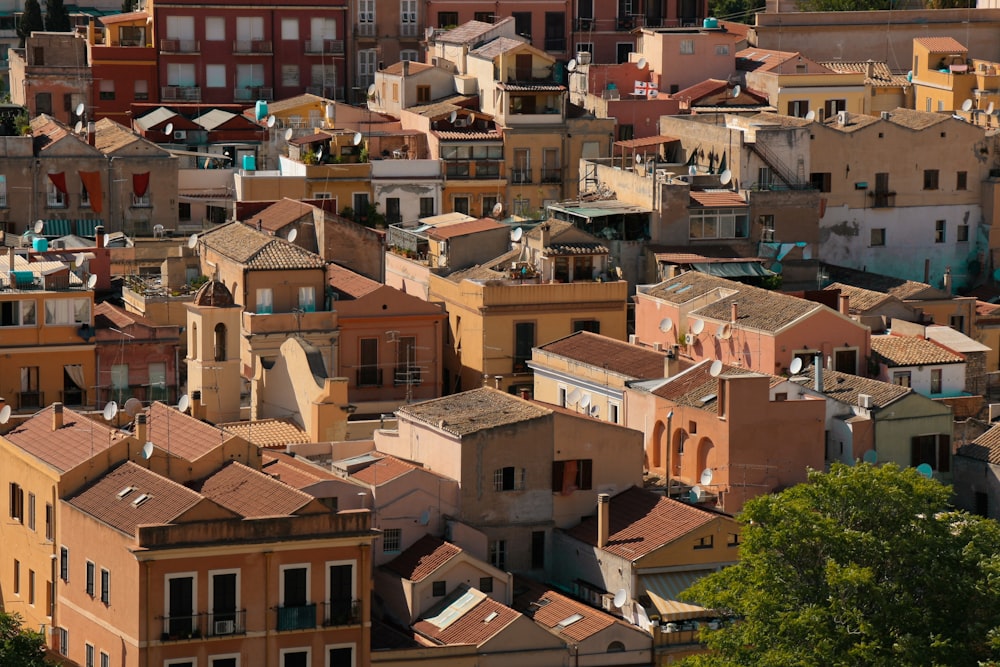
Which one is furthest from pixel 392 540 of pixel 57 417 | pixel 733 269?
pixel 733 269

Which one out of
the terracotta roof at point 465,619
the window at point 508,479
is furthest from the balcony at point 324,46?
the terracotta roof at point 465,619

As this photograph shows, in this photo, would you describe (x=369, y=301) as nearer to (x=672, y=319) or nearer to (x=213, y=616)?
(x=672, y=319)

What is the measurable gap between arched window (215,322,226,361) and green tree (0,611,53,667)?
16.3 meters

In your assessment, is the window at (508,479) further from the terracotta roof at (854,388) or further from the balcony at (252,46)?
the balcony at (252,46)

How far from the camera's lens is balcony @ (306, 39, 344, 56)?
104500 millimetres

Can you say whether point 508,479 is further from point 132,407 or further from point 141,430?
point 132,407

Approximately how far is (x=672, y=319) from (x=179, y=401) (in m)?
13.8

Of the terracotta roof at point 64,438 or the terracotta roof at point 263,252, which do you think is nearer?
the terracotta roof at point 64,438

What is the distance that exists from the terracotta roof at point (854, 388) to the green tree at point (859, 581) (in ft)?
39.2

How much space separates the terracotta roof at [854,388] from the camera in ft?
222

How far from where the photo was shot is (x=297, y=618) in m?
55.1

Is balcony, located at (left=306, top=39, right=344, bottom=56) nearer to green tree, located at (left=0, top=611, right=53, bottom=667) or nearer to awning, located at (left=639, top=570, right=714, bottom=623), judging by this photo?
awning, located at (left=639, top=570, right=714, bottom=623)

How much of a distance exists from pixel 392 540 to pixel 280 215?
22640mm

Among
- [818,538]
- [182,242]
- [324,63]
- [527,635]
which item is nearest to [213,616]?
[527,635]
